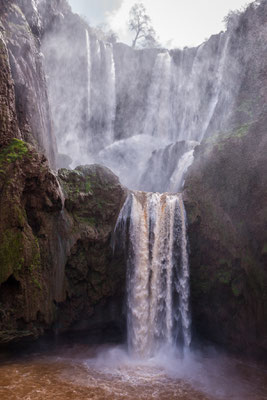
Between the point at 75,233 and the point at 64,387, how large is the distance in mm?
4149

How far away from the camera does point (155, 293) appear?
9.66m

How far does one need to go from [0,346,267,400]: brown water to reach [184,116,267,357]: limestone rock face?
113cm

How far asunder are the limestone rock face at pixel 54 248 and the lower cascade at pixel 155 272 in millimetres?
590

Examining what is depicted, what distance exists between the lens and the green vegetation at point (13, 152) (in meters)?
7.77

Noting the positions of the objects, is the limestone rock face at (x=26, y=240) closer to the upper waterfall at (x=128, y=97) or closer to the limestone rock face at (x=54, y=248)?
the limestone rock face at (x=54, y=248)

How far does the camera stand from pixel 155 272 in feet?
32.2

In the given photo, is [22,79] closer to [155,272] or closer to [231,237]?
[155,272]

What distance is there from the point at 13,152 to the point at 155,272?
5.76 metres

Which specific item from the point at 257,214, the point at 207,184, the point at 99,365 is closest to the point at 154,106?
the point at 207,184

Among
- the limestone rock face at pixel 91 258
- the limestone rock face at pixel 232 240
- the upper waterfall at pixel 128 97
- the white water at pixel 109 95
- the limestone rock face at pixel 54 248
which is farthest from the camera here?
the white water at pixel 109 95

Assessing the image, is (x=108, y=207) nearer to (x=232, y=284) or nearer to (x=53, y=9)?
(x=232, y=284)

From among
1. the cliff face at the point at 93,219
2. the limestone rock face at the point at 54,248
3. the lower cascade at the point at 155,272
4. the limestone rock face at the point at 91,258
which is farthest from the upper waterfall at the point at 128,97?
the limestone rock face at the point at 54,248

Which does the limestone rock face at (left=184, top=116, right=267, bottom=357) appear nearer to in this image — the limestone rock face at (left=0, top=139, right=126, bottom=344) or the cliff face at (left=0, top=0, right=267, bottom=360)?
the cliff face at (left=0, top=0, right=267, bottom=360)

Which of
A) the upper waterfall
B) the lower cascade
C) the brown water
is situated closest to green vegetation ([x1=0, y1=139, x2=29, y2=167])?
the lower cascade
